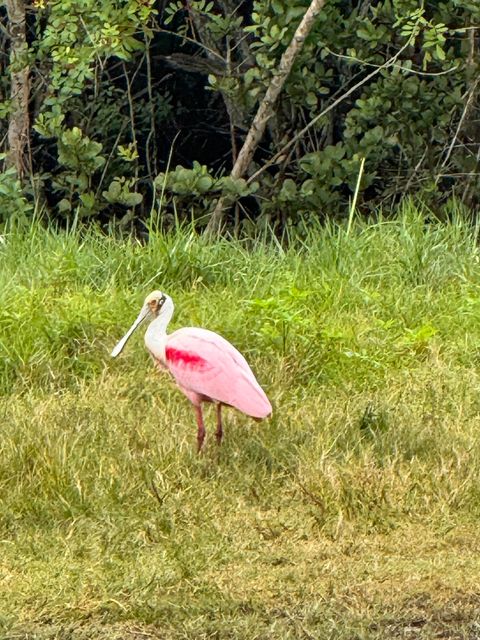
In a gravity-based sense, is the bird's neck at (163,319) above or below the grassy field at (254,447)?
above

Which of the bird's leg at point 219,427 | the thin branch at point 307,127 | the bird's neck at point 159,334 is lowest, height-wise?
the thin branch at point 307,127


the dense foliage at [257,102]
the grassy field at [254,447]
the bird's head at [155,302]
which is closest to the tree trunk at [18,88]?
the dense foliage at [257,102]

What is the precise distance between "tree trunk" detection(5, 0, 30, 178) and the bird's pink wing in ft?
12.0

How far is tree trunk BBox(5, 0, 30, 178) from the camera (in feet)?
29.4

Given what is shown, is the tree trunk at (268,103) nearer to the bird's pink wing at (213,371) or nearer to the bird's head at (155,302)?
the bird's head at (155,302)

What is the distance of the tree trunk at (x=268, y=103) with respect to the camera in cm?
853

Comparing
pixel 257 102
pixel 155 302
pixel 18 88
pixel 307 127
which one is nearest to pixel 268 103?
pixel 307 127

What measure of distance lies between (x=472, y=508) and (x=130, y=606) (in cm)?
138

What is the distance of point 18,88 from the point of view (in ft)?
30.3

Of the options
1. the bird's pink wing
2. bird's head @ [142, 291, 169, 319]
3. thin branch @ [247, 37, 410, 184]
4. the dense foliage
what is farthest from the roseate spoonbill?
thin branch @ [247, 37, 410, 184]

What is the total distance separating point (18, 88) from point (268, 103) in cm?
152

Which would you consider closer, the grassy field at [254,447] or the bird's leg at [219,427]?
the grassy field at [254,447]

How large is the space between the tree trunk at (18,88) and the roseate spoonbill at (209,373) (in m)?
3.58

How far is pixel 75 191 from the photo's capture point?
936 centimetres
